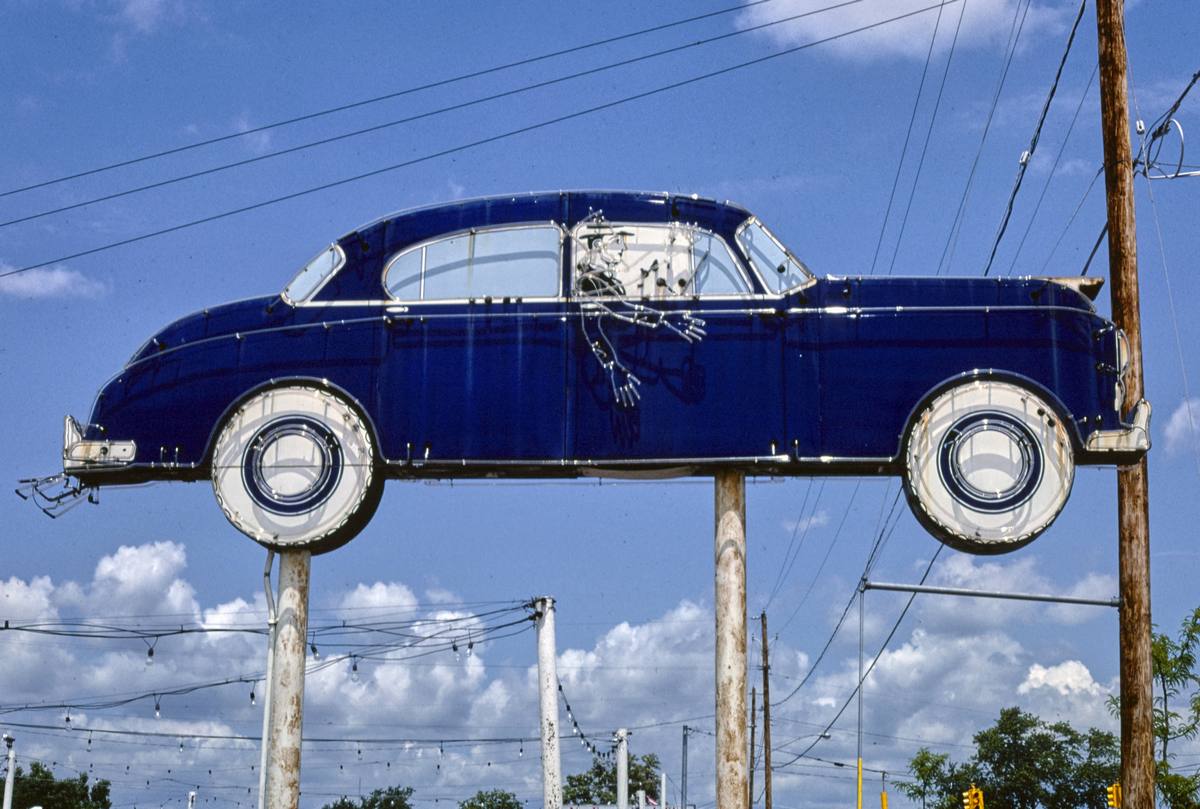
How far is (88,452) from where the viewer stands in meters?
20.8

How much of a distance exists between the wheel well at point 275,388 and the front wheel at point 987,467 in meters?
7.19

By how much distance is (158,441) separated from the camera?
20609mm

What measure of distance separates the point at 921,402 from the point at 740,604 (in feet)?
11.5

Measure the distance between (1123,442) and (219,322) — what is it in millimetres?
12220

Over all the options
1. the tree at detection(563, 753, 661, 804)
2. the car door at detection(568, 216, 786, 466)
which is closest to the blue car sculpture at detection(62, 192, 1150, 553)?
the car door at detection(568, 216, 786, 466)

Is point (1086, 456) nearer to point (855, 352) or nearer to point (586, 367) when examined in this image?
point (855, 352)

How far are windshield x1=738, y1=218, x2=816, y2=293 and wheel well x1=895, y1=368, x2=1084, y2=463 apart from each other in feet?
7.14

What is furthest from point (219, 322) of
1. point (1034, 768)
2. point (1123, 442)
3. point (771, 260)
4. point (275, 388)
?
point (1034, 768)

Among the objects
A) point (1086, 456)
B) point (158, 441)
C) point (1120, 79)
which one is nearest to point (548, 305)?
point (158, 441)

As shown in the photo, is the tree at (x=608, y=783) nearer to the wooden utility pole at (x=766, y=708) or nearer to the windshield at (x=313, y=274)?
the wooden utility pole at (x=766, y=708)

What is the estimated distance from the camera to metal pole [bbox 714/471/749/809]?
18.7 meters

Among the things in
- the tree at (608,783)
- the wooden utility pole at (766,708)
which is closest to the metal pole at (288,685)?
the wooden utility pole at (766,708)

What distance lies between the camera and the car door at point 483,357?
1975 cm

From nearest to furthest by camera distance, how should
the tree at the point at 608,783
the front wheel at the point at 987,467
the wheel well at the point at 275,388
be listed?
the front wheel at the point at 987,467 → the wheel well at the point at 275,388 → the tree at the point at 608,783
